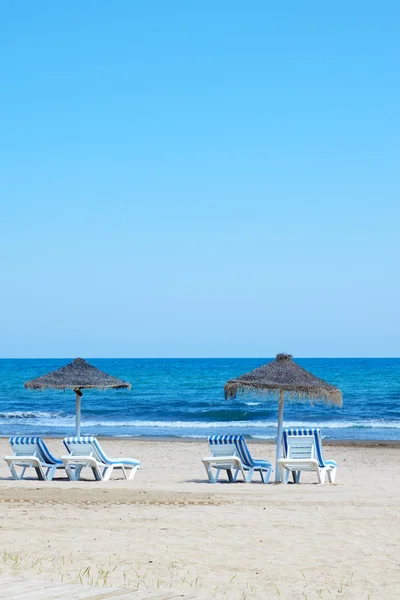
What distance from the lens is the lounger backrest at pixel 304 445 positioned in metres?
13.5

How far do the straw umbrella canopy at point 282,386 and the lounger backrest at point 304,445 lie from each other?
0.15 meters

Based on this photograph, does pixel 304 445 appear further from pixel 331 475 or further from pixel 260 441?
pixel 260 441

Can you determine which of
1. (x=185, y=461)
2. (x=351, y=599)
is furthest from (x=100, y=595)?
(x=185, y=461)

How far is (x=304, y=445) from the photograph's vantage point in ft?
44.5

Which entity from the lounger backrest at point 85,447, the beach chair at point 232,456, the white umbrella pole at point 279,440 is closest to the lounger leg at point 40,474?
the lounger backrest at point 85,447

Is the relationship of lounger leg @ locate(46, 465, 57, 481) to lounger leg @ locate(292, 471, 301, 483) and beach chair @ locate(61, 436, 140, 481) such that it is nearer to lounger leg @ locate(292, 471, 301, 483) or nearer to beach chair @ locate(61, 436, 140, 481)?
beach chair @ locate(61, 436, 140, 481)

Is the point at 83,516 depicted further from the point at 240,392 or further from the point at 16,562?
the point at 240,392

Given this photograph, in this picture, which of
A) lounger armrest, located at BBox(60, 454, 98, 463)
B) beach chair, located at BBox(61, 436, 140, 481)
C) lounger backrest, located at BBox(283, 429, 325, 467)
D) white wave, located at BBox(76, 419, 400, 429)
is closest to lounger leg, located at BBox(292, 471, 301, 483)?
lounger backrest, located at BBox(283, 429, 325, 467)

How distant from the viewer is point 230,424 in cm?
3206

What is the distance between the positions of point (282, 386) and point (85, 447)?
310 cm

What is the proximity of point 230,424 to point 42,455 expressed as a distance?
734 inches

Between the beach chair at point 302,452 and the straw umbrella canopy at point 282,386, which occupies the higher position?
the straw umbrella canopy at point 282,386

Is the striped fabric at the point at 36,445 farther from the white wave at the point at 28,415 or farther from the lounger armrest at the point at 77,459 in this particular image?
the white wave at the point at 28,415

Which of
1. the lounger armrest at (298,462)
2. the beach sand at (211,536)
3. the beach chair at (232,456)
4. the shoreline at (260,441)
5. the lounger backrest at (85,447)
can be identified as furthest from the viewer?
the shoreline at (260,441)
